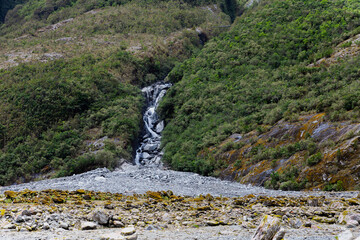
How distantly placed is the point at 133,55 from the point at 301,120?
3562 centimetres

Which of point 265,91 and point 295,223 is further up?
point 265,91

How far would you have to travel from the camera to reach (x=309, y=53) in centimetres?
3441

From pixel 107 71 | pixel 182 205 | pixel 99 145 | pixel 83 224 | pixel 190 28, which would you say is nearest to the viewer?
pixel 83 224

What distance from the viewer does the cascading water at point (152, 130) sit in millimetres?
31922

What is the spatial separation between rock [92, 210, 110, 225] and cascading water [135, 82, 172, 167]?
859 inches

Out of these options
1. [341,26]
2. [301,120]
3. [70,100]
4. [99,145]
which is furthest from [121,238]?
[341,26]

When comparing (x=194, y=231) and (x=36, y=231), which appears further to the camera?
(x=194, y=231)

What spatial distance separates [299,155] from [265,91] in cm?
1275

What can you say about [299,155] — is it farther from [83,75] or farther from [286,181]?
[83,75]

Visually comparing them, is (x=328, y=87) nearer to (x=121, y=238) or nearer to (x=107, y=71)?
(x=121, y=238)

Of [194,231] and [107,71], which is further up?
[107,71]

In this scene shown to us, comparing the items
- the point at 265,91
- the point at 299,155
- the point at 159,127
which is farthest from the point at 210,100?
the point at 299,155

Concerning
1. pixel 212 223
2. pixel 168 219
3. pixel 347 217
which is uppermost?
pixel 168 219

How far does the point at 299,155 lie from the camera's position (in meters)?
18.5
